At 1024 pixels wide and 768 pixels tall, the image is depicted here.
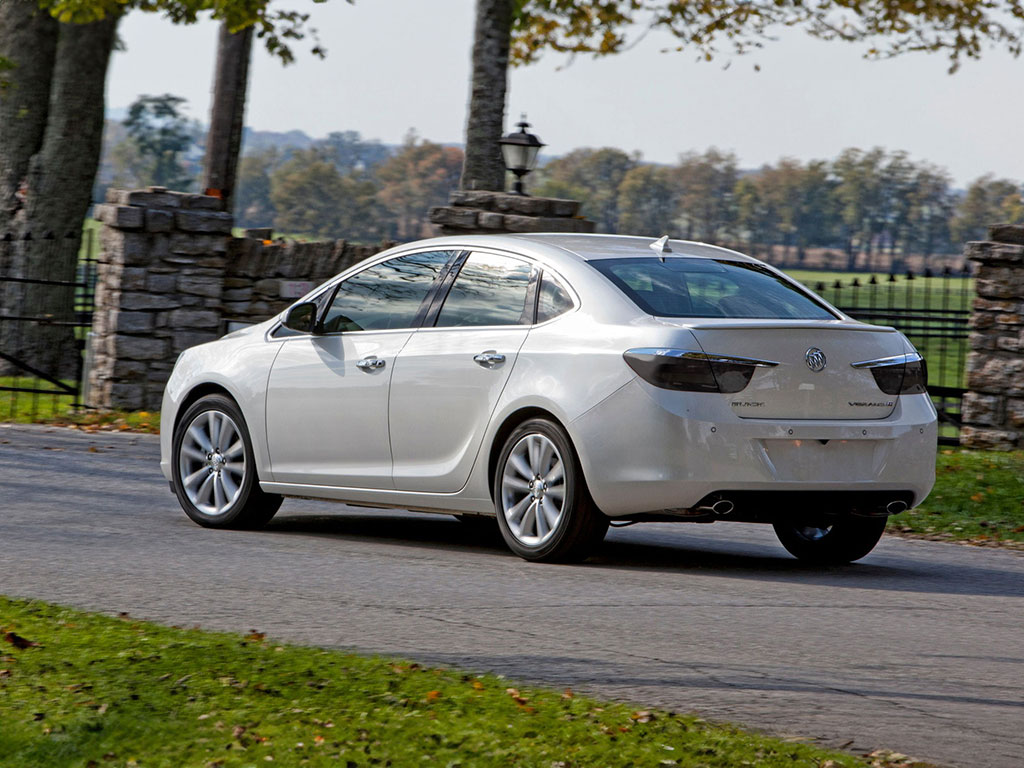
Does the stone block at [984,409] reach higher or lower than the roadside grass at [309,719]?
higher

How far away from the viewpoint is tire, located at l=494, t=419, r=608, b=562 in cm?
761

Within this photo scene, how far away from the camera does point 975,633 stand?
6535mm

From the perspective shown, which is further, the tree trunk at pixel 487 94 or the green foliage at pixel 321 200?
the green foliage at pixel 321 200

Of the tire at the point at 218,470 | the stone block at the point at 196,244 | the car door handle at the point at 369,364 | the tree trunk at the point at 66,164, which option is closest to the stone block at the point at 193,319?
the stone block at the point at 196,244

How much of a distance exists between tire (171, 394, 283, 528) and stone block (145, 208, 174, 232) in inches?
256

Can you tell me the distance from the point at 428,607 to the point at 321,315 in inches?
110

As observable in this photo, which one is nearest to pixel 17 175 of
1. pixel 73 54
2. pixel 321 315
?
pixel 73 54

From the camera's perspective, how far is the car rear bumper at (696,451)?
24.0 feet

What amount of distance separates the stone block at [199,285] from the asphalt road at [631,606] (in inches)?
226

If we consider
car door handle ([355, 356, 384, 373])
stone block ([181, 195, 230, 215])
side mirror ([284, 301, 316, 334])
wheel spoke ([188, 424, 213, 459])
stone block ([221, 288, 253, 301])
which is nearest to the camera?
car door handle ([355, 356, 384, 373])

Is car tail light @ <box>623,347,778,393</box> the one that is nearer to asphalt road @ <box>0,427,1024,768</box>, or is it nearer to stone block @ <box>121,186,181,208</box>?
asphalt road @ <box>0,427,1024,768</box>

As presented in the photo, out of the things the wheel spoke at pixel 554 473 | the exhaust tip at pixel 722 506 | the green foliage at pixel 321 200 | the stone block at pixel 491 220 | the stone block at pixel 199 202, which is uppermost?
the green foliage at pixel 321 200

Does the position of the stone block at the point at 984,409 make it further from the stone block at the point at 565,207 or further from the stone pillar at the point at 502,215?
the stone block at the point at 565,207

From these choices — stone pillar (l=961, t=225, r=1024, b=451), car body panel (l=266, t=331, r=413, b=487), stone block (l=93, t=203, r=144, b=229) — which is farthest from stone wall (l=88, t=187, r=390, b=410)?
car body panel (l=266, t=331, r=413, b=487)
